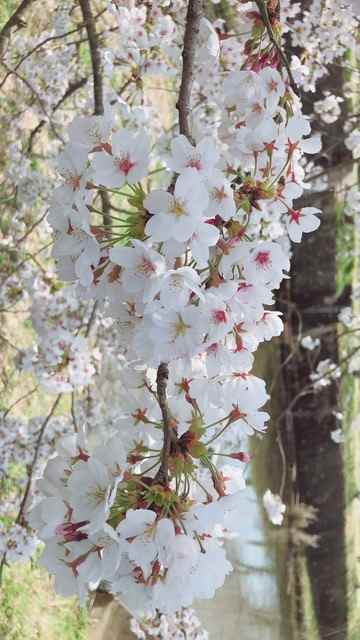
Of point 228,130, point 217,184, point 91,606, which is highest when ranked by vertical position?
point 228,130

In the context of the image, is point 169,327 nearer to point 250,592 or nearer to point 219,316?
Result: point 219,316

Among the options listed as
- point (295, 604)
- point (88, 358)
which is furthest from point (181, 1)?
point (295, 604)

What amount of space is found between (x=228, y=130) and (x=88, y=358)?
1.07 m

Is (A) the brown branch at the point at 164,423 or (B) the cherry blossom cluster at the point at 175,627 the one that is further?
(B) the cherry blossom cluster at the point at 175,627

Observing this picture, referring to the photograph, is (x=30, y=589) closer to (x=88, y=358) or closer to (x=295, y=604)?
(x=88, y=358)

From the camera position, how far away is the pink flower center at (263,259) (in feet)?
2.15

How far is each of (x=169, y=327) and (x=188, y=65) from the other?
280 millimetres

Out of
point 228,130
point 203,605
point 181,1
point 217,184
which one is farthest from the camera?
point 203,605

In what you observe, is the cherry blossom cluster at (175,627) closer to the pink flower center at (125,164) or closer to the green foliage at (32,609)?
the green foliage at (32,609)

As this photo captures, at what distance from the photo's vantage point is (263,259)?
2.16 ft

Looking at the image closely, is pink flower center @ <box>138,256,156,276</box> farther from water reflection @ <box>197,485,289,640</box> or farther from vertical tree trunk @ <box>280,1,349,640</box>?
vertical tree trunk @ <box>280,1,349,640</box>

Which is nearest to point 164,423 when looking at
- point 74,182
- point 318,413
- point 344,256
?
point 74,182

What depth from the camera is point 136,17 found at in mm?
1717

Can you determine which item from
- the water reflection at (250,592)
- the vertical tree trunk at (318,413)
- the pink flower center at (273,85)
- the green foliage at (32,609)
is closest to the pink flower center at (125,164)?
the pink flower center at (273,85)
